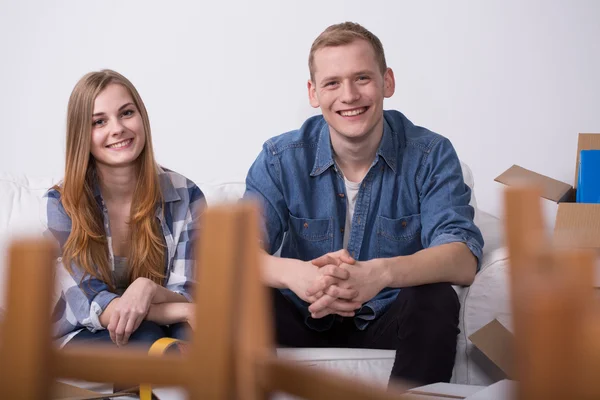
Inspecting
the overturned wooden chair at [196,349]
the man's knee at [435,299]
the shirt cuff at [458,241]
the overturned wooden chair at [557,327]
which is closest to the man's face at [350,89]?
the shirt cuff at [458,241]

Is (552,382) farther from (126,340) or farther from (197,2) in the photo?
(197,2)

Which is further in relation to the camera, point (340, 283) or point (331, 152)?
point (331, 152)

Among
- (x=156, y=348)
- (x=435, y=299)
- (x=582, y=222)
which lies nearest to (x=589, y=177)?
(x=582, y=222)

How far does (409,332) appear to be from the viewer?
1671mm

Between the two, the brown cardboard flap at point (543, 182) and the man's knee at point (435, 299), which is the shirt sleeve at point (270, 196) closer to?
the man's knee at point (435, 299)

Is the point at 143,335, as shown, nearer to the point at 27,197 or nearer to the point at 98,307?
the point at 98,307

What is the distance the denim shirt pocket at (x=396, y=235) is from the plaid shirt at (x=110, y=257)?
475 mm

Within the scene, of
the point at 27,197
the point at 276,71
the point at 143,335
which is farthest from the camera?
the point at 276,71

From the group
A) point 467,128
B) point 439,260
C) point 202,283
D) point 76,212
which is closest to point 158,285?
point 76,212

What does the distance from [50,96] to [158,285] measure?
4.75 feet

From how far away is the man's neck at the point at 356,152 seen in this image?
2027 millimetres

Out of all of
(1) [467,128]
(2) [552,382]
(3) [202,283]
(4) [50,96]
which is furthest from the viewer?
(4) [50,96]

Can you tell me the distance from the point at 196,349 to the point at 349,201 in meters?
1.46

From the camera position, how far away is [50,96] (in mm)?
2984
